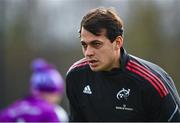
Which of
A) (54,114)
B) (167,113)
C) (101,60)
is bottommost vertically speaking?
(54,114)

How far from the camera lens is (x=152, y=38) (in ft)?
63.0

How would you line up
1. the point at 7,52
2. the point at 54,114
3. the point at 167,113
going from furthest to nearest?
the point at 7,52, the point at 54,114, the point at 167,113

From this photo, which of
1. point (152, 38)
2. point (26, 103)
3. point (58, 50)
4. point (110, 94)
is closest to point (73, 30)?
point (58, 50)

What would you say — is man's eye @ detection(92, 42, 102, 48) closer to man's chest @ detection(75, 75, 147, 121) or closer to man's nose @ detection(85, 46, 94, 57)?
man's nose @ detection(85, 46, 94, 57)

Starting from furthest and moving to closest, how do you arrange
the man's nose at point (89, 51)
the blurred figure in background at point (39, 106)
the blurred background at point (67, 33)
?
1. the blurred background at point (67, 33)
2. the blurred figure in background at point (39, 106)
3. the man's nose at point (89, 51)

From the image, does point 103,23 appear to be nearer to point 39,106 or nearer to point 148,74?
point 148,74

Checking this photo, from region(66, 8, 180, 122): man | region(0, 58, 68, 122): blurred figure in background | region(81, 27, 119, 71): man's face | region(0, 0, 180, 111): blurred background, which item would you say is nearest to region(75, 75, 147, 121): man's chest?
region(66, 8, 180, 122): man

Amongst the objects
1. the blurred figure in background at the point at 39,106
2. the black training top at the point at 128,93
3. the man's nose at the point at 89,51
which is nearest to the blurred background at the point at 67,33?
the blurred figure in background at the point at 39,106

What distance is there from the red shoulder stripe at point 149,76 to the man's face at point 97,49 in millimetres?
185

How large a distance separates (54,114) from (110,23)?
6.89 feet

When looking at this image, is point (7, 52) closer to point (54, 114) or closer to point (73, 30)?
point (73, 30)

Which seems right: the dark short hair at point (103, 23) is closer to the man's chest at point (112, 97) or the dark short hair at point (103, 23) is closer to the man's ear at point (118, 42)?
the man's ear at point (118, 42)

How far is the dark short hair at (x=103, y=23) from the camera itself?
590 centimetres

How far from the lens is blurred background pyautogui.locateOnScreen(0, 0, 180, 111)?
1759 cm
